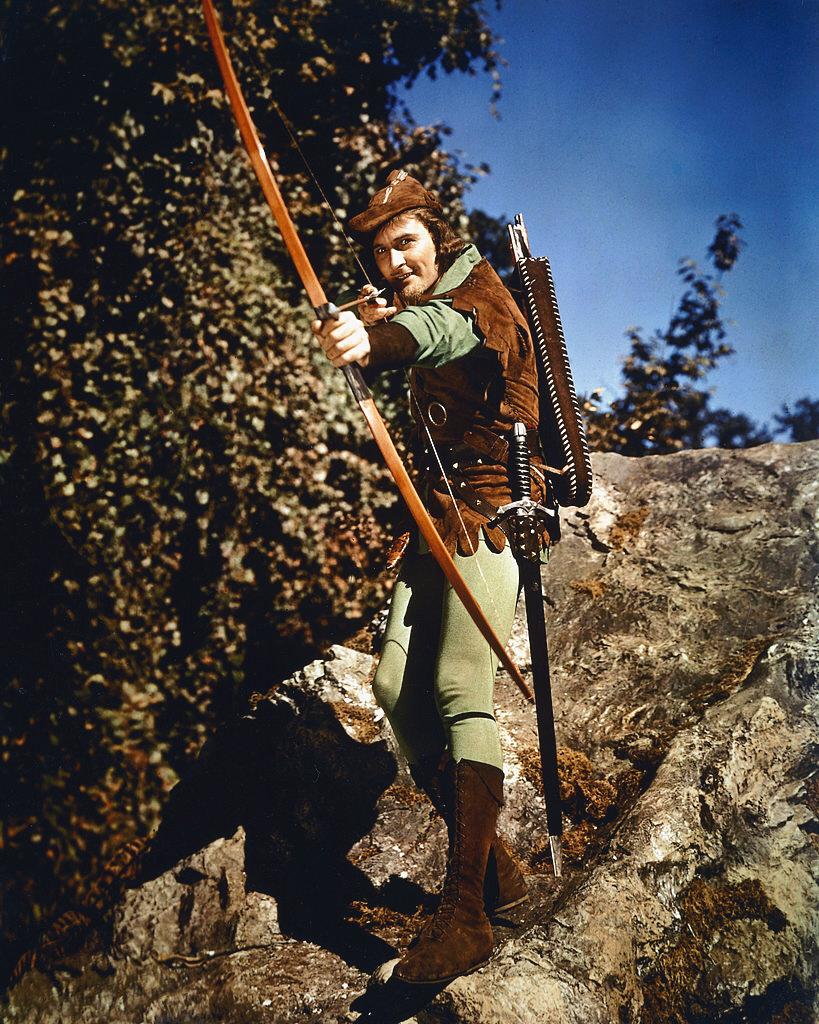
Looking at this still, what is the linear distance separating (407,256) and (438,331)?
408 mm

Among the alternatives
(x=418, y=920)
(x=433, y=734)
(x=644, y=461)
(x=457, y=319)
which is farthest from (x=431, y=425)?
(x=644, y=461)

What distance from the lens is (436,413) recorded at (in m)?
2.01

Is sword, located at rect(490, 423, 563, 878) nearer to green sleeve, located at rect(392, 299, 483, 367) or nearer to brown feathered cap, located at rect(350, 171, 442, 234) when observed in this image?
green sleeve, located at rect(392, 299, 483, 367)

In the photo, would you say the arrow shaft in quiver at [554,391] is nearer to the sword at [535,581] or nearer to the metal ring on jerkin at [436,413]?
the sword at [535,581]

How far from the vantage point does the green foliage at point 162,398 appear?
3242mm

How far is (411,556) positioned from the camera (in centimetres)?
211

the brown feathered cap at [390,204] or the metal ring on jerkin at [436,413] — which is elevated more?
the brown feathered cap at [390,204]

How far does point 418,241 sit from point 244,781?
6.78 feet

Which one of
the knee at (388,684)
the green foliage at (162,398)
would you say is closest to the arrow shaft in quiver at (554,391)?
the knee at (388,684)

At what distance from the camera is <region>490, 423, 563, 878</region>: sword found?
1943 millimetres

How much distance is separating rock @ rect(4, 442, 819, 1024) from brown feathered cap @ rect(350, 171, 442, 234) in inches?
67.0

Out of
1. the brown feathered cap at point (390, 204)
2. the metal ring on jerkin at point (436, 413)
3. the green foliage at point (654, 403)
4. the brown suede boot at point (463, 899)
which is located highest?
the green foliage at point (654, 403)

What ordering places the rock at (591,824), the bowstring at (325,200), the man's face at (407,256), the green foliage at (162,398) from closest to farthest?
1. the rock at (591,824)
2. the bowstring at (325,200)
3. the man's face at (407,256)
4. the green foliage at (162,398)

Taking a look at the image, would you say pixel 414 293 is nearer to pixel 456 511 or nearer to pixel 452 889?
pixel 456 511
